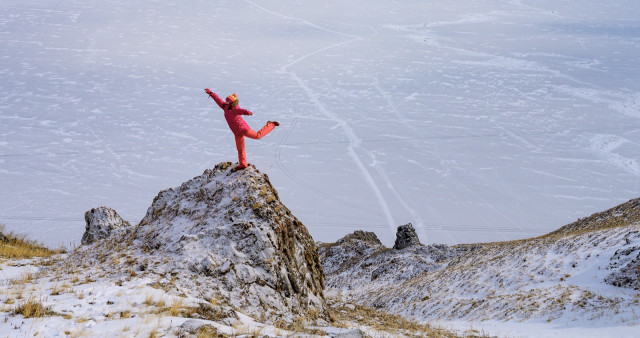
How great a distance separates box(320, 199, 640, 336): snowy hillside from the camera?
14.2m

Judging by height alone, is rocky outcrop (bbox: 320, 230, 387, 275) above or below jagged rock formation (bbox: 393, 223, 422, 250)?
below

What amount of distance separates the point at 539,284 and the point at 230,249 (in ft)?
33.5

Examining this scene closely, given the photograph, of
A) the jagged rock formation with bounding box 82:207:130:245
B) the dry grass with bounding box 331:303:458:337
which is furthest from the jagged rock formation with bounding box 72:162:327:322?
Result: the jagged rock formation with bounding box 82:207:130:245

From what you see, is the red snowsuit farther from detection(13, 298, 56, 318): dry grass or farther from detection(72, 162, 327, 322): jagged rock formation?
detection(13, 298, 56, 318): dry grass

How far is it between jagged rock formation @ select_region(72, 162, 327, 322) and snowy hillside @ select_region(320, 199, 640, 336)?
579cm

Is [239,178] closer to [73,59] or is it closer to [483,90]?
[483,90]

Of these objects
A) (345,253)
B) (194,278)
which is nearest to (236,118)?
(194,278)

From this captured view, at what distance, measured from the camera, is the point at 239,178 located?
41.5ft

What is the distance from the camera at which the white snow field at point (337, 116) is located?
46.4 meters

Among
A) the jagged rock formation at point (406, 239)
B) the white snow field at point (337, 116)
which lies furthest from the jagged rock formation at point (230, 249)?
the white snow field at point (337, 116)

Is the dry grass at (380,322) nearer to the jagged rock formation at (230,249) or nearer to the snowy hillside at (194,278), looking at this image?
the snowy hillside at (194,278)

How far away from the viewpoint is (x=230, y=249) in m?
11.3

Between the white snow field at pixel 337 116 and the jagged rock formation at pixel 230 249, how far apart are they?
95.8 ft

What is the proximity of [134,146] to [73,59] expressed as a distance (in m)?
33.9
